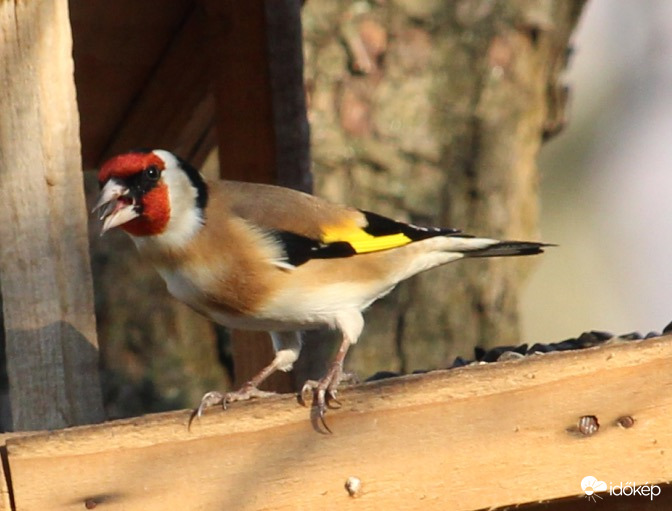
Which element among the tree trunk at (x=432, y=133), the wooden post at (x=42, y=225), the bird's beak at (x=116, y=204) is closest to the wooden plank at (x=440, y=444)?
the wooden post at (x=42, y=225)

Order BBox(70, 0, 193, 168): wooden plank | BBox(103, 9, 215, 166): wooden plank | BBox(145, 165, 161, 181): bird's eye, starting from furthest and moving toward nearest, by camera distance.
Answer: BBox(103, 9, 215, 166): wooden plank < BBox(70, 0, 193, 168): wooden plank < BBox(145, 165, 161, 181): bird's eye

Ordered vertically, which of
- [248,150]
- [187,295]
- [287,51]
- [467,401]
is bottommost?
[467,401]

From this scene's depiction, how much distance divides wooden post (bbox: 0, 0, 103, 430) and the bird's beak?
7.1 inches

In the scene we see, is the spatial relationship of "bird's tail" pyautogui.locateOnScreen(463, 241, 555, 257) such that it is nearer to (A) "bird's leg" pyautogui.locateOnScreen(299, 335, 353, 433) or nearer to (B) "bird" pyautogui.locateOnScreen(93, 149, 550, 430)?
(B) "bird" pyautogui.locateOnScreen(93, 149, 550, 430)

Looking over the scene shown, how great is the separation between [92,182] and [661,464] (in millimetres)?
3000

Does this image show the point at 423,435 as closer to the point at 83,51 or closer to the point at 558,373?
the point at 558,373

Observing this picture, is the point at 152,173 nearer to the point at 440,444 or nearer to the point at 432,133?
the point at 440,444

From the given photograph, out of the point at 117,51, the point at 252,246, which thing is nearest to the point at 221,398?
the point at 252,246

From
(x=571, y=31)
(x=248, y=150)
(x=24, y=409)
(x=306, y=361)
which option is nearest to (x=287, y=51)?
(x=248, y=150)

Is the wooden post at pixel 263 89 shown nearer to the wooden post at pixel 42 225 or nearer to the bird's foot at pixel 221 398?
the bird's foot at pixel 221 398

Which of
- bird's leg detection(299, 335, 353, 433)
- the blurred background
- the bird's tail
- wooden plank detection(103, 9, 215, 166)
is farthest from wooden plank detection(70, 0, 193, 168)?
the blurred background

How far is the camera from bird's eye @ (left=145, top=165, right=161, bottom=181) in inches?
119

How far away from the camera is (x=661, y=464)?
2.29 meters

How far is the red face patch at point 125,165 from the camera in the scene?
115 inches
